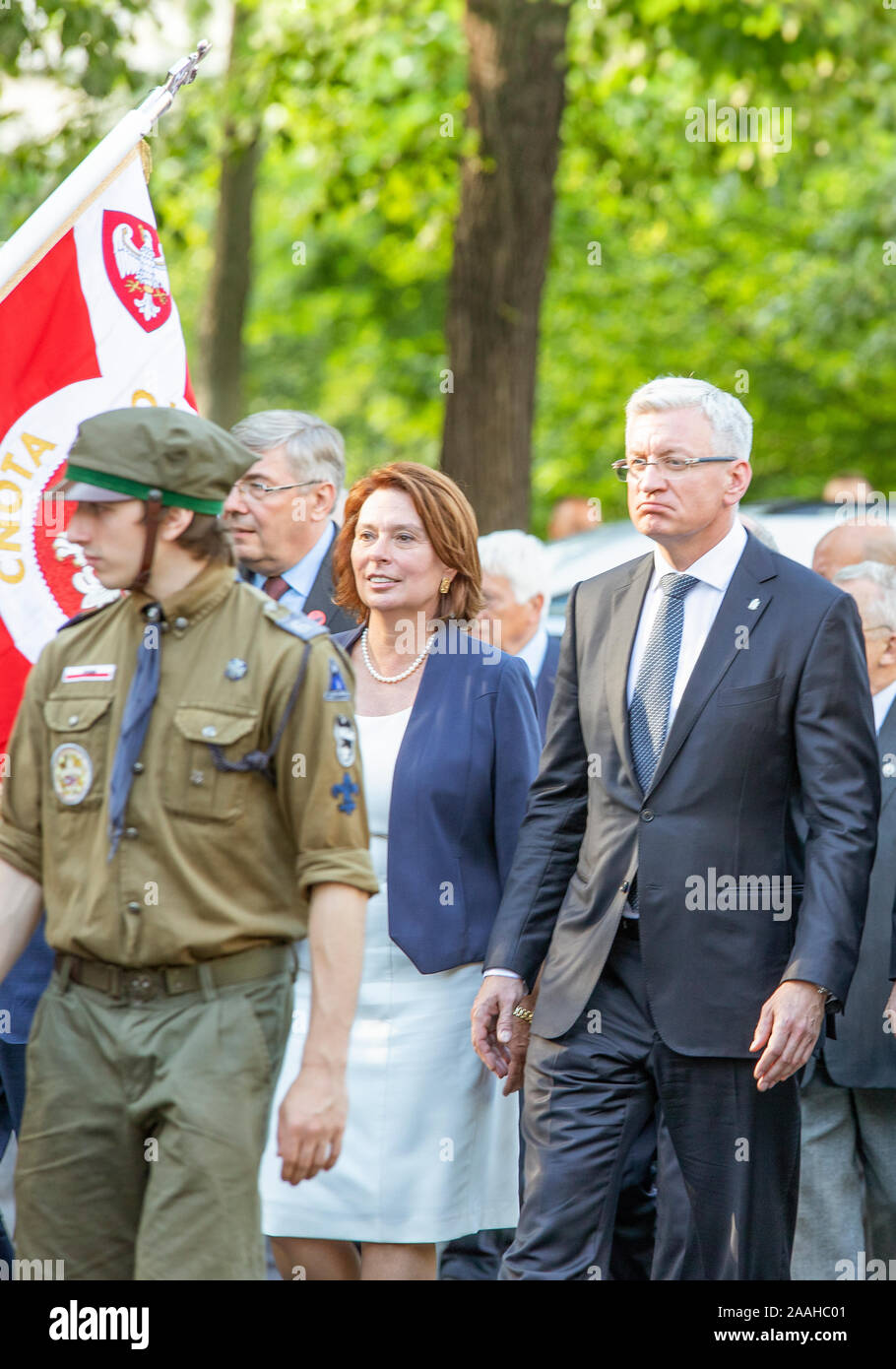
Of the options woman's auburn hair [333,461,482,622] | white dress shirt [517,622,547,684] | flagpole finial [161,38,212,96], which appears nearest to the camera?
woman's auburn hair [333,461,482,622]

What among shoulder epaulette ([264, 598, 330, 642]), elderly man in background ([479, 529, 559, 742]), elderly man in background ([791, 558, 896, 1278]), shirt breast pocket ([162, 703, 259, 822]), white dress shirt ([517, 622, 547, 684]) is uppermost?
elderly man in background ([479, 529, 559, 742])

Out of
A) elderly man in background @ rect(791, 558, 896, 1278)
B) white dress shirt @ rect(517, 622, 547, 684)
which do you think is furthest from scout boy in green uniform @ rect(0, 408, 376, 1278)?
white dress shirt @ rect(517, 622, 547, 684)

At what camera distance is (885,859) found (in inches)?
218

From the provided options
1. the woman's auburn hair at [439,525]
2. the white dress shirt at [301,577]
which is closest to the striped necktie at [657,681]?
the woman's auburn hair at [439,525]

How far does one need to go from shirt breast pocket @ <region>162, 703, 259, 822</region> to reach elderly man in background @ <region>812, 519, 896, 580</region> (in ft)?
11.8

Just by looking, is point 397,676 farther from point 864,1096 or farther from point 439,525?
point 864,1096

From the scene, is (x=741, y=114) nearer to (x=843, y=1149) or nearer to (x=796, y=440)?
(x=843, y=1149)

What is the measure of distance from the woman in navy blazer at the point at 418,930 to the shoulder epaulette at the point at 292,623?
1387 millimetres

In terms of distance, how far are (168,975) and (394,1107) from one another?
5.61 ft

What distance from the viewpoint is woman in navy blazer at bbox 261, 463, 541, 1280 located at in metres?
5.01

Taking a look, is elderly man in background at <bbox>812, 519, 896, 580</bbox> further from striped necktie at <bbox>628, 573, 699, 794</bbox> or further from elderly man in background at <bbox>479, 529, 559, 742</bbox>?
striped necktie at <bbox>628, 573, 699, 794</bbox>

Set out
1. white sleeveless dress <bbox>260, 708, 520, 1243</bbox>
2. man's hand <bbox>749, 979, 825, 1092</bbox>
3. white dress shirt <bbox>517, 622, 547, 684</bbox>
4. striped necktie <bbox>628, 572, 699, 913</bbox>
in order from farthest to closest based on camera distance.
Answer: white dress shirt <bbox>517, 622, 547, 684</bbox>, white sleeveless dress <bbox>260, 708, 520, 1243</bbox>, striped necktie <bbox>628, 572, 699, 913</bbox>, man's hand <bbox>749, 979, 825, 1092</bbox>

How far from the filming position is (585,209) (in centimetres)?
2041

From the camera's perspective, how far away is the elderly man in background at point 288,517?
19.3ft
